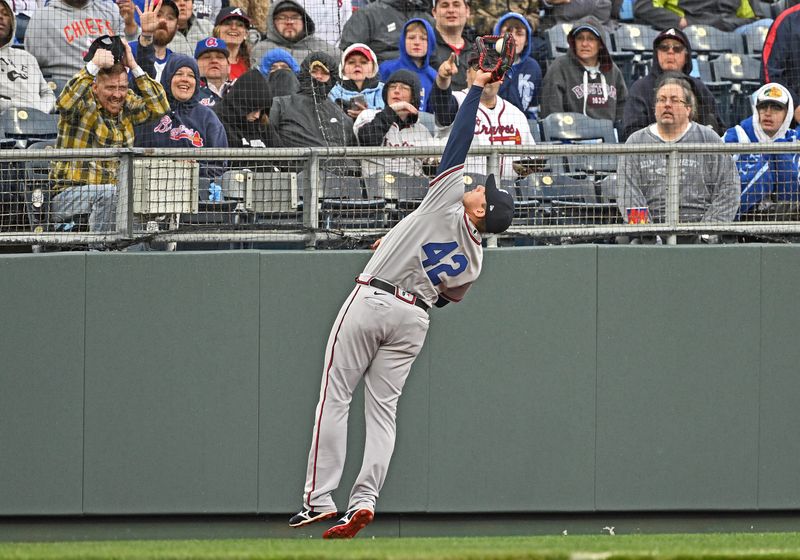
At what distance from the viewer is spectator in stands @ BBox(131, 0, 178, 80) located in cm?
797

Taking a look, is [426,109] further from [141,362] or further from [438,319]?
[141,362]

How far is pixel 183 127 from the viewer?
738cm

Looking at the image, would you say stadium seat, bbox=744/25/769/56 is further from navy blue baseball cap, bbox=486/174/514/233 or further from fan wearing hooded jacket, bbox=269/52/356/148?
navy blue baseball cap, bbox=486/174/514/233

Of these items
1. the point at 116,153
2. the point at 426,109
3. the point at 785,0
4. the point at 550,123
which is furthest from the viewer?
the point at 785,0

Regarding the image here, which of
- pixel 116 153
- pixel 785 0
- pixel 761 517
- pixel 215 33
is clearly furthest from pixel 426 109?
pixel 785 0

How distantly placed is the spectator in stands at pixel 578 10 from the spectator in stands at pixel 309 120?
11.0 feet

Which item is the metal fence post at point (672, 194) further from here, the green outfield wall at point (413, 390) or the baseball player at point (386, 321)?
the baseball player at point (386, 321)

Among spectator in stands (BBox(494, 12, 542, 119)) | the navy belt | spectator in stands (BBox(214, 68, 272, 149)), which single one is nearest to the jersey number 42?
the navy belt

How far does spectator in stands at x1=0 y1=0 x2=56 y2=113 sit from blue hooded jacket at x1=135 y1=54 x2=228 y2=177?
95 centimetres

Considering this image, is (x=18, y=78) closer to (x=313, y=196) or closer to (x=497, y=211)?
(x=313, y=196)

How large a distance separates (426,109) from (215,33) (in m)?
1.92

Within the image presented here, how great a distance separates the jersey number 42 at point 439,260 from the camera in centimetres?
505

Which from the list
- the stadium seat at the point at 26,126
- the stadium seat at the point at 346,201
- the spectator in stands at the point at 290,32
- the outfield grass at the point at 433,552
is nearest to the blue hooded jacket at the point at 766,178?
the stadium seat at the point at 346,201

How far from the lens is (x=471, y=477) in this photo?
21.8 feet
